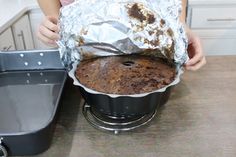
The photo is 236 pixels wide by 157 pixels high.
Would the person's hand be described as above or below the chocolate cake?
below

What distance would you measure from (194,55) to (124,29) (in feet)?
0.59

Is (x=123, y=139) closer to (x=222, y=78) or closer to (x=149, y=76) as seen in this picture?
(x=149, y=76)

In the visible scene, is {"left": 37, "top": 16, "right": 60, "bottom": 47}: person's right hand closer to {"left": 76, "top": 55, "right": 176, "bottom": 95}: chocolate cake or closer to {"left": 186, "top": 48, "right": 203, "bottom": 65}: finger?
{"left": 76, "top": 55, "right": 176, "bottom": 95}: chocolate cake

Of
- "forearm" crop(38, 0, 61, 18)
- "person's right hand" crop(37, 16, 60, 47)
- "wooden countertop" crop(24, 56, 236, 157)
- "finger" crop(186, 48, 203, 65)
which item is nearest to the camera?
"wooden countertop" crop(24, 56, 236, 157)

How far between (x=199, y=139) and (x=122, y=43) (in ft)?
0.76

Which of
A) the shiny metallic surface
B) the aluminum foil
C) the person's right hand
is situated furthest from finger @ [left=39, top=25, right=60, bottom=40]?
the shiny metallic surface

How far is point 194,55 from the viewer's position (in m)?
0.63

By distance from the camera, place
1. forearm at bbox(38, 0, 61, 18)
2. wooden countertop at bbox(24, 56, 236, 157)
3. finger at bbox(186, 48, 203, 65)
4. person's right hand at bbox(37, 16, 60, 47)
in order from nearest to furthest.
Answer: wooden countertop at bbox(24, 56, 236, 157), finger at bbox(186, 48, 203, 65), person's right hand at bbox(37, 16, 60, 47), forearm at bbox(38, 0, 61, 18)

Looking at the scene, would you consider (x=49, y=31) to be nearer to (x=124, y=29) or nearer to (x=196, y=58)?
(x=124, y=29)

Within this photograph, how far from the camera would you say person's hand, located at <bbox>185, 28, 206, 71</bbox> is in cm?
61

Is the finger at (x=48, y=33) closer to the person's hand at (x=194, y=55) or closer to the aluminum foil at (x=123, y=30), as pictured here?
the aluminum foil at (x=123, y=30)

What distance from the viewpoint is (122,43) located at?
22.4 inches

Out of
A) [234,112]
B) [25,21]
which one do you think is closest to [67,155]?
[234,112]

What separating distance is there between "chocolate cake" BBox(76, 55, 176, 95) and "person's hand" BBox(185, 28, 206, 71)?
72mm
